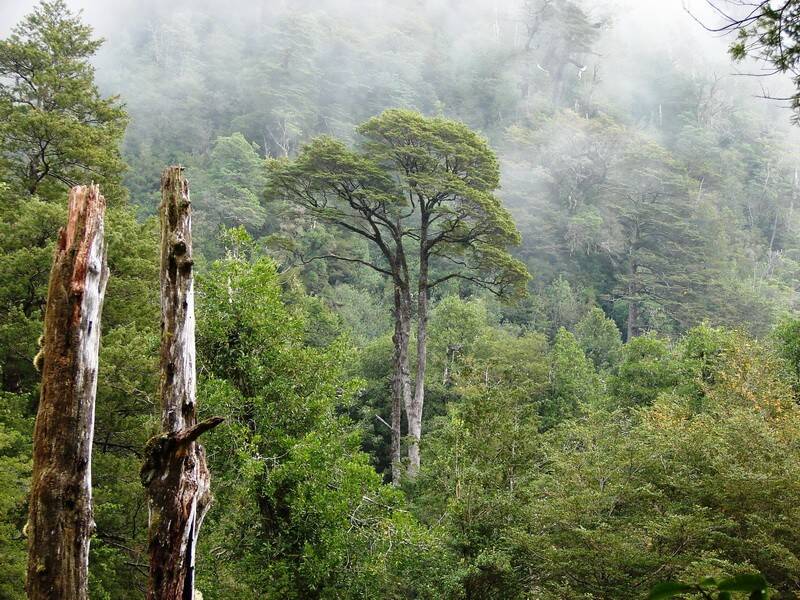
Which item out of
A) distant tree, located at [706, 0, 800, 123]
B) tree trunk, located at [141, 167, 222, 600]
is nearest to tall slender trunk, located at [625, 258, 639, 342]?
distant tree, located at [706, 0, 800, 123]

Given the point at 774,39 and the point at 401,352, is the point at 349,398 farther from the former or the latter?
the point at 401,352

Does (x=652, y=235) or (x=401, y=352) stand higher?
(x=652, y=235)

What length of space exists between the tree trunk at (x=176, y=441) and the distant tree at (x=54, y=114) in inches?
397

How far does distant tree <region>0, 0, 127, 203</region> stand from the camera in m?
12.1

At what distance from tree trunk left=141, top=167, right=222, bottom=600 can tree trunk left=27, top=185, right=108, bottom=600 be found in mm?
369

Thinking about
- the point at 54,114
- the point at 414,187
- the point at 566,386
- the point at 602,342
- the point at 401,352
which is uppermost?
the point at 54,114

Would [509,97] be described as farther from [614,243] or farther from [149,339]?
[149,339]

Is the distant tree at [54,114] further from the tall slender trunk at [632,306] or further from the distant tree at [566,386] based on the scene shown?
Result: the tall slender trunk at [632,306]

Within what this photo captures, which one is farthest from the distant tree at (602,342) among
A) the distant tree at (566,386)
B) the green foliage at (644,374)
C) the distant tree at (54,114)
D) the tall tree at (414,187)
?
the distant tree at (54,114)

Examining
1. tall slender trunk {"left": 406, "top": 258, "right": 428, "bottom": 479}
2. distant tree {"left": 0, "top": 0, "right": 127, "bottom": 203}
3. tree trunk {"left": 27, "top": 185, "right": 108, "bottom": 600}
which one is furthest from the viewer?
tall slender trunk {"left": 406, "top": 258, "right": 428, "bottom": 479}

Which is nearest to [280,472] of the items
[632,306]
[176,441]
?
[176,441]

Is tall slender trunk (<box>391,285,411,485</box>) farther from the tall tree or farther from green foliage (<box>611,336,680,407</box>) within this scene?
green foliage (<box>611,336,680,407</box>)

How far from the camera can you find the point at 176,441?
3.22 m

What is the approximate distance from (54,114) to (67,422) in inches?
459
